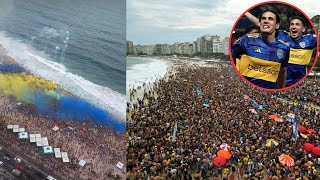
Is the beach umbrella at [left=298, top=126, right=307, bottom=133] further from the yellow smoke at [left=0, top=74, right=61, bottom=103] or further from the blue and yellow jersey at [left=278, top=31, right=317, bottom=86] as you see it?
the yellow smoke at [left=0, top=74, right=61, bottom=103]

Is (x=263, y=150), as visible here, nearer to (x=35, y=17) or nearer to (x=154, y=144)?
(x=154, y=144)

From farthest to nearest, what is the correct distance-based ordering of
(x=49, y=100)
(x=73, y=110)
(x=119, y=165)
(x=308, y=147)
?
(x=73, y=110) → (x=49, y=100) → (x=119, y=165) → (x=308, y=147)

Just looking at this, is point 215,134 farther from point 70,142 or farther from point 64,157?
point 64,157

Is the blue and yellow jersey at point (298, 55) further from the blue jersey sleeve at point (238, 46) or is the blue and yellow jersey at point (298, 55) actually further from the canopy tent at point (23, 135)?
the canopy tent at point (23, 135)

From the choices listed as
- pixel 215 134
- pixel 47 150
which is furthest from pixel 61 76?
pixel 215 134

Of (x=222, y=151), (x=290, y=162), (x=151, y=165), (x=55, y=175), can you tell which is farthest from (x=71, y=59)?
(x=290, y=162)

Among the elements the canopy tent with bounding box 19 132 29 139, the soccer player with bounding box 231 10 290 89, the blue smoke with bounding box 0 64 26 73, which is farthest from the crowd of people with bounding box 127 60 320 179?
the blue smoke with bounding box 0 64 26 73

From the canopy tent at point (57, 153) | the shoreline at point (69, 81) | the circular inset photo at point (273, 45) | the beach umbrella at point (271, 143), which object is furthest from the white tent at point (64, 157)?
the beach umbrella at point (271, 143)
